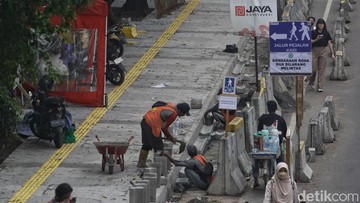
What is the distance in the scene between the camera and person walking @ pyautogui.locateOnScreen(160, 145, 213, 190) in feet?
73.8

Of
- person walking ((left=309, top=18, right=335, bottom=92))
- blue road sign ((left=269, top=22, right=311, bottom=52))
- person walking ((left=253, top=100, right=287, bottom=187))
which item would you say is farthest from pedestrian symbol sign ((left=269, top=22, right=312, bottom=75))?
person walking ((left=309, top=18, right=335, bottom=92))

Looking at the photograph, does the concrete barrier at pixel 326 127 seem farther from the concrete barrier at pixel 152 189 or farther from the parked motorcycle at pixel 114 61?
the concrete barrier at pixel 152 189

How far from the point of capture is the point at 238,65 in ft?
106

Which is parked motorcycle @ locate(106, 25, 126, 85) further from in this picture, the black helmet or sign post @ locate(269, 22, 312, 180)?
sign post @ locate(269, 22, 312, 180)

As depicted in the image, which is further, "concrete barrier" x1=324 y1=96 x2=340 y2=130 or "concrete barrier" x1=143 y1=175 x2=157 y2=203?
"concrete barrier" x1=324 y1=96 x2=340 y2=130

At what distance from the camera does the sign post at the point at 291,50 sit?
78.1ft

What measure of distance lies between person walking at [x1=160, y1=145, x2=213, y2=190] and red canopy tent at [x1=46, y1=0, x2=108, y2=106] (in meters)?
4.92

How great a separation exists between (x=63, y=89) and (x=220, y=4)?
13.3 m

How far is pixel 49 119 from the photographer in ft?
78.7

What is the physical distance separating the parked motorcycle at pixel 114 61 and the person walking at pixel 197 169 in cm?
638

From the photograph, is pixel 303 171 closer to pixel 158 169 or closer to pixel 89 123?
pixel 158 169

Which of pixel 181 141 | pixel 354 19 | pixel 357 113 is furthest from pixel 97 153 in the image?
pixel 354 19

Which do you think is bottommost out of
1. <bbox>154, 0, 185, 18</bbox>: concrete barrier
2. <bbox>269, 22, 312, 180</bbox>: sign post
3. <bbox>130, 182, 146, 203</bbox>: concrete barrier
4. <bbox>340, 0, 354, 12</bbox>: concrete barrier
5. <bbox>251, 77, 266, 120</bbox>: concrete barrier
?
<bbox>340, 0, 354, 12</bbox>: concrete barrier

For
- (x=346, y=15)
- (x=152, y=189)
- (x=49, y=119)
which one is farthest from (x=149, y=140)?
(x=346, y=15)
